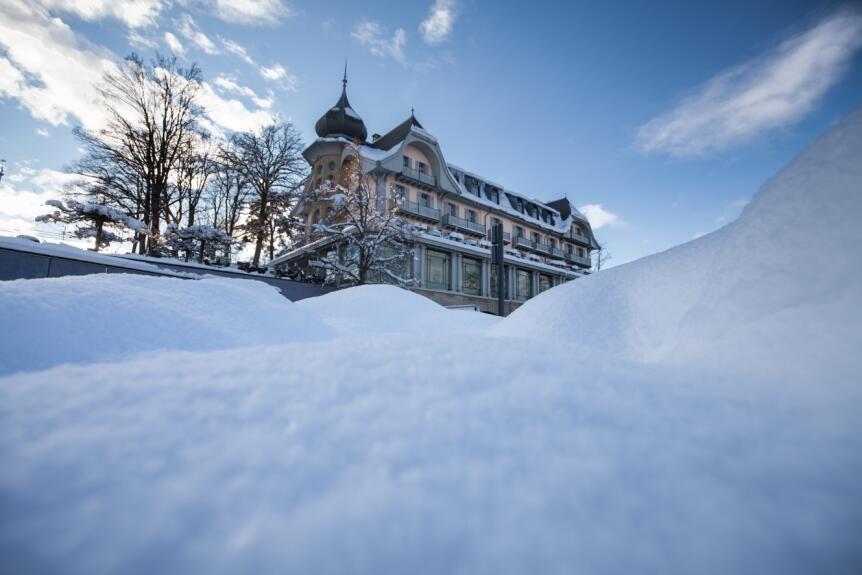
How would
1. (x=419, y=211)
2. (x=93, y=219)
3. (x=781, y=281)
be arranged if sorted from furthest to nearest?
1. (x=419, y=211)
2. (x=93, y=219)
3. (x=781, y=281)

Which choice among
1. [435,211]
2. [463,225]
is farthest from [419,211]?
[463,225]

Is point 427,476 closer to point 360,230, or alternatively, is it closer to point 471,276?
point 360,230

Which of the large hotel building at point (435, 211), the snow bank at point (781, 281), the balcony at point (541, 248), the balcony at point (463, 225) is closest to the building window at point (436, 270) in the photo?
the large hotel building at point (435, 211)

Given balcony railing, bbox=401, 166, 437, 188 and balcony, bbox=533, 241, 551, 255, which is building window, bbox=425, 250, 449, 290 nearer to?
balcony railing, bbox=401, 166, 437, 188

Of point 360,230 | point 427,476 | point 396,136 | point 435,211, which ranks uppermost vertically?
point 396,136

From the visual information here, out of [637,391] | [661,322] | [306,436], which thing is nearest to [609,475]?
[637,391]

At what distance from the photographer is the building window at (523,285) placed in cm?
2182

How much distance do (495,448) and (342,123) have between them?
23295 mm

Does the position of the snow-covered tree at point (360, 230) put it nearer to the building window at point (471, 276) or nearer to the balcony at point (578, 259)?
the building window at point (471, 276)

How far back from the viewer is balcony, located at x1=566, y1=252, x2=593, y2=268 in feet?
96.0

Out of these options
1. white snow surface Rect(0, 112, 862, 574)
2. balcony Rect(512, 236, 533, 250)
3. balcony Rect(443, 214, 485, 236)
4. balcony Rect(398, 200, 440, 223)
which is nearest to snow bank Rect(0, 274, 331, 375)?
white snow surface Rect(0, 112, 862, 574)

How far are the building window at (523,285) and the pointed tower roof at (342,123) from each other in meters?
13.4

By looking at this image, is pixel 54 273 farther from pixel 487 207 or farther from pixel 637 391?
pixel 487 207

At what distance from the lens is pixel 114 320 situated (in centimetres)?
194
